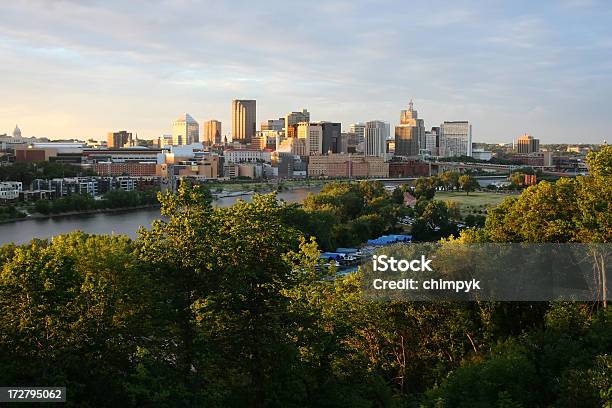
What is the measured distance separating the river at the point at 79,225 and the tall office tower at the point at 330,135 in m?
25.8

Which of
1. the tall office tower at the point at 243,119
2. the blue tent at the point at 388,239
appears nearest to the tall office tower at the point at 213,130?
the tall office tower at the point at 243,119

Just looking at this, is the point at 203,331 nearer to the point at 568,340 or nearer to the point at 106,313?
the point at 106,313

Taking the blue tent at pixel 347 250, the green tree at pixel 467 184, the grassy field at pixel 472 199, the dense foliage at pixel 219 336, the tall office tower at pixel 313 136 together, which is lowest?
the blue tent at pixel 347 250

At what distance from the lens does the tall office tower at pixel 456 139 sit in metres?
54.7

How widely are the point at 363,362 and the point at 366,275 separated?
3.19 ft

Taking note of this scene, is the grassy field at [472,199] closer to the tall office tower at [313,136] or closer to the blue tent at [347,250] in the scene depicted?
the blue tent at [347,250]

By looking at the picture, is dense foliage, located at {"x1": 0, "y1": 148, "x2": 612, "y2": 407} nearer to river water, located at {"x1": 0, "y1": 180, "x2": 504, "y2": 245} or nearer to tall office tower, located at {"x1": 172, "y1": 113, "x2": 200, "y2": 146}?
river water, located at {"x1": 0, "y1": 180, "x2": 504, "y2": 245}

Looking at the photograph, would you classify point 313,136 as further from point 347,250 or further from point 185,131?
point 347,250

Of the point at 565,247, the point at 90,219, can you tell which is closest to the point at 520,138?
the point at 90,219

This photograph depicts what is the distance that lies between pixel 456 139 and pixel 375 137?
12.7 metres

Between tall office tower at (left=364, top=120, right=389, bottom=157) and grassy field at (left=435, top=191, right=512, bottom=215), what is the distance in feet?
81.4

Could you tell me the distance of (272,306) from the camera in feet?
8.55

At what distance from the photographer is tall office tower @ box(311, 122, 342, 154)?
4178 cm

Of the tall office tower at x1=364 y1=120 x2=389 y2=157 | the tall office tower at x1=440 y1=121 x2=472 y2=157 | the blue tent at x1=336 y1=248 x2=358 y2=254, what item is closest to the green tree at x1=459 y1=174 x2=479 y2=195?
the blue tent at x1=336 y1=248 x2=358 y2=254
